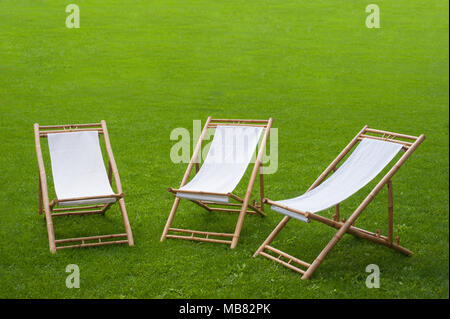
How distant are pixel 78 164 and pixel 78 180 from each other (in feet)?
0.70

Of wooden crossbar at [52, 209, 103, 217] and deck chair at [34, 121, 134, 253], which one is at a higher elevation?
deck chair at [34, 121, 134, 253]

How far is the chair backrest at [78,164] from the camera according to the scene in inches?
197

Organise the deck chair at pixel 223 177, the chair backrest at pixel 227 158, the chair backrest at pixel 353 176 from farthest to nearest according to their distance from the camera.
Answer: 1. the chair backrest at pixel 227 158
2. the deck chair at pixel 223 177
3. the chair backrest at pixel 353 176

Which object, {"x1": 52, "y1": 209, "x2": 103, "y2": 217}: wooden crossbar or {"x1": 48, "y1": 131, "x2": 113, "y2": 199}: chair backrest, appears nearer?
{"x1": 48, "y1": 131, "x2": 113, "y2": 199}: chair backrest

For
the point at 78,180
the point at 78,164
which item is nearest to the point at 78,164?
the point at 78,164

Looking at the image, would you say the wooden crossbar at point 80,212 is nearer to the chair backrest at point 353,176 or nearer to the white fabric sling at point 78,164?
the white fabric sling at point 78,164

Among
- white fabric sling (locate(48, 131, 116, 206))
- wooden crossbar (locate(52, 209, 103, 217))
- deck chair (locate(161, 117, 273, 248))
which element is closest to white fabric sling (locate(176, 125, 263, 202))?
deck chair (locate(161, 117, 273, 248))

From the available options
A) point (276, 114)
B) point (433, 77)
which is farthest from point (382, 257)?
point (433, 77)

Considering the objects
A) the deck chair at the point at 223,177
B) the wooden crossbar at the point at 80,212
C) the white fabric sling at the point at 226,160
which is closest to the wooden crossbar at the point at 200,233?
the deck chair at the point at 223,177

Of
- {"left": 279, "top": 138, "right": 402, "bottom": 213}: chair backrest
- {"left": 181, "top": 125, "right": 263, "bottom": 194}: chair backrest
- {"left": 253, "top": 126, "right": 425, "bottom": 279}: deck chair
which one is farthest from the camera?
{"left": 181, "top": 125, "right": 263, "bottom": 194}: chair backrest

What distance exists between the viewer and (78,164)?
5254mm

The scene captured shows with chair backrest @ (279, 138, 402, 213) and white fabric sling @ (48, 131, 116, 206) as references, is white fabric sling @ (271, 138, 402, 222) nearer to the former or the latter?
chair backrest @ (279, 138, 402, 213)

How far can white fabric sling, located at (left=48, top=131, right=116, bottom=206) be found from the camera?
196 inches

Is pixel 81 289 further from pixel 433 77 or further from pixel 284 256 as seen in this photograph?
pixel 433 77
